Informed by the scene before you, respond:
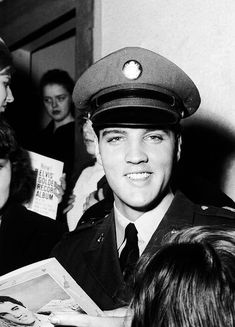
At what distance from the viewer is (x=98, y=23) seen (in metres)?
2.81

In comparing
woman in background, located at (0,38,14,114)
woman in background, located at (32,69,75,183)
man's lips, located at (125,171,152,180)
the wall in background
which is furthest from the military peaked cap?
woman in background, located at (32,69,75,183)

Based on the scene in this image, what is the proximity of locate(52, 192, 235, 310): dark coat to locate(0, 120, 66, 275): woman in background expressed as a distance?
1.02 feet

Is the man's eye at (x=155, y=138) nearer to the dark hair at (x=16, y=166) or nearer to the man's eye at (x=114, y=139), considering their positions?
the man's eye at (x=114, y=139)

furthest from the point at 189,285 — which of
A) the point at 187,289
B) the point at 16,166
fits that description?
the point at 16,166

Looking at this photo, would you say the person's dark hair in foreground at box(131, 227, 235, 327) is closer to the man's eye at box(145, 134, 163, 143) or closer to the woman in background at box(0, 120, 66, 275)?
the man's eye at box(145, 134, 163, 143)

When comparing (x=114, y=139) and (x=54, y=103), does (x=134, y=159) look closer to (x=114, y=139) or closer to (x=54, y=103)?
(x=114, y=139)

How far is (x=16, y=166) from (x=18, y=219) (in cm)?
22

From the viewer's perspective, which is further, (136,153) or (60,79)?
(60,79)

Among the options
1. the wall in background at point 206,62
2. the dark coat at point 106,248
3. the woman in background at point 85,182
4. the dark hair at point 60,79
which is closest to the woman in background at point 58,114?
the dark hair at point 60,79

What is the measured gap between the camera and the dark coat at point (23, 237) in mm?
1963

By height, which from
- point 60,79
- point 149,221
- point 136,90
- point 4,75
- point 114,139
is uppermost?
point 60,79

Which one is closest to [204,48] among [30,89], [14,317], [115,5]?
[115,5]

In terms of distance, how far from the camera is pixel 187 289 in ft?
3.05

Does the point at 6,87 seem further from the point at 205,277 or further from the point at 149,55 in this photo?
the point at 205,277
